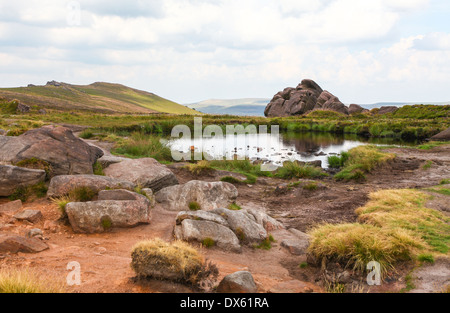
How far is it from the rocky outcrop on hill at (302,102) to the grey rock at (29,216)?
252ft

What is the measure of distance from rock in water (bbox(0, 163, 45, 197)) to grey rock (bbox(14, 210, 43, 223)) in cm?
152

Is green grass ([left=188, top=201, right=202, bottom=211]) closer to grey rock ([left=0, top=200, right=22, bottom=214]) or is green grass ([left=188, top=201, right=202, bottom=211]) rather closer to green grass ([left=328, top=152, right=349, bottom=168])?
grey rock ([left=0, top=200, right=22, bottom=214])

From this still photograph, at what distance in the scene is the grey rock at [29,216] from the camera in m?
9.24

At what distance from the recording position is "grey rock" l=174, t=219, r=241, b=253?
8.85 metres

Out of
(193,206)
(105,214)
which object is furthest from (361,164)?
(105,214)

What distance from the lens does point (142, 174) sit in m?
13.6

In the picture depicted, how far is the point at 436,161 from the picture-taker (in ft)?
71.4

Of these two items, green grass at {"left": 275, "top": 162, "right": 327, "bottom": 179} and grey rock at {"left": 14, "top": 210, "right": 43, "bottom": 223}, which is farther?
green grass at {"left": 275, "top": 162, "right": 327, "bottom": 179}

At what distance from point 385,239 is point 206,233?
403cm

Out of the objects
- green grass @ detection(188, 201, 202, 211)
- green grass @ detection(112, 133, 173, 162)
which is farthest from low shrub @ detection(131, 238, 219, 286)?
green grass @ detection(112, 133, 173, 162)

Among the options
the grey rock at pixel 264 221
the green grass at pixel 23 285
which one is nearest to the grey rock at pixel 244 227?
the grey rock at pixel 264 221

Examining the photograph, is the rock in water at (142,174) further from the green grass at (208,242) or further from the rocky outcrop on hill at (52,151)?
the green grass at (208,242)

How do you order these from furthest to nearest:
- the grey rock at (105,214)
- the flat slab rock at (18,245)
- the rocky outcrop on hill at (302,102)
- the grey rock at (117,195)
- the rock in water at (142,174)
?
1. the rocky outcrop on hill at (302,102)
2. the rock in water at (142,174)
3. the grey rock at (117,195)
4. the grey rock at (105,214)
5. the flat slab rock at (18,245)

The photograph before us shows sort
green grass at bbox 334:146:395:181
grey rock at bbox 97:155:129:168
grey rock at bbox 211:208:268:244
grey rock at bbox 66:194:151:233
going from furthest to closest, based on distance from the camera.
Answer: green grass at bbox 334:146:395:181 → grey rock at bbox 97:155:129:168 → grey rock at bbox 211:208:268:244 → grey rock at bbox 66:194:151:233
